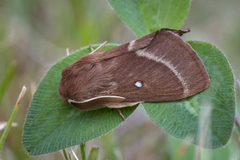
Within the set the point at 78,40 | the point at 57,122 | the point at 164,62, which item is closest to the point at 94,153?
the point at 57,122

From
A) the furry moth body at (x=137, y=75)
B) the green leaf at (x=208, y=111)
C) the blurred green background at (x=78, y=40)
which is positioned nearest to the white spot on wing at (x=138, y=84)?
the furry moth body at (x=137, y=75)

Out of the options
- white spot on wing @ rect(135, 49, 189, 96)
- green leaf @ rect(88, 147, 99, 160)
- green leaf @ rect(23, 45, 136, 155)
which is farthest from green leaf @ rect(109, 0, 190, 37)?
green leaf @ rect(88, 147, 99, 160)

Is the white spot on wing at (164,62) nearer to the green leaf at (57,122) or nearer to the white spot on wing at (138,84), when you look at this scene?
the white spot on wing at (138,84)

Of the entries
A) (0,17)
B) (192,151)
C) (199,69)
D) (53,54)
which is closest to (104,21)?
(53,54)

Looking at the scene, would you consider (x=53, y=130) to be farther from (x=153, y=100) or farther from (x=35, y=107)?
(x=153, y=100)

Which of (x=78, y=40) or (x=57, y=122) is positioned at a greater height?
(x=57, y=122)

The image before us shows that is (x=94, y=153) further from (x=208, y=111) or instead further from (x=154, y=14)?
(x=154, y=14)
